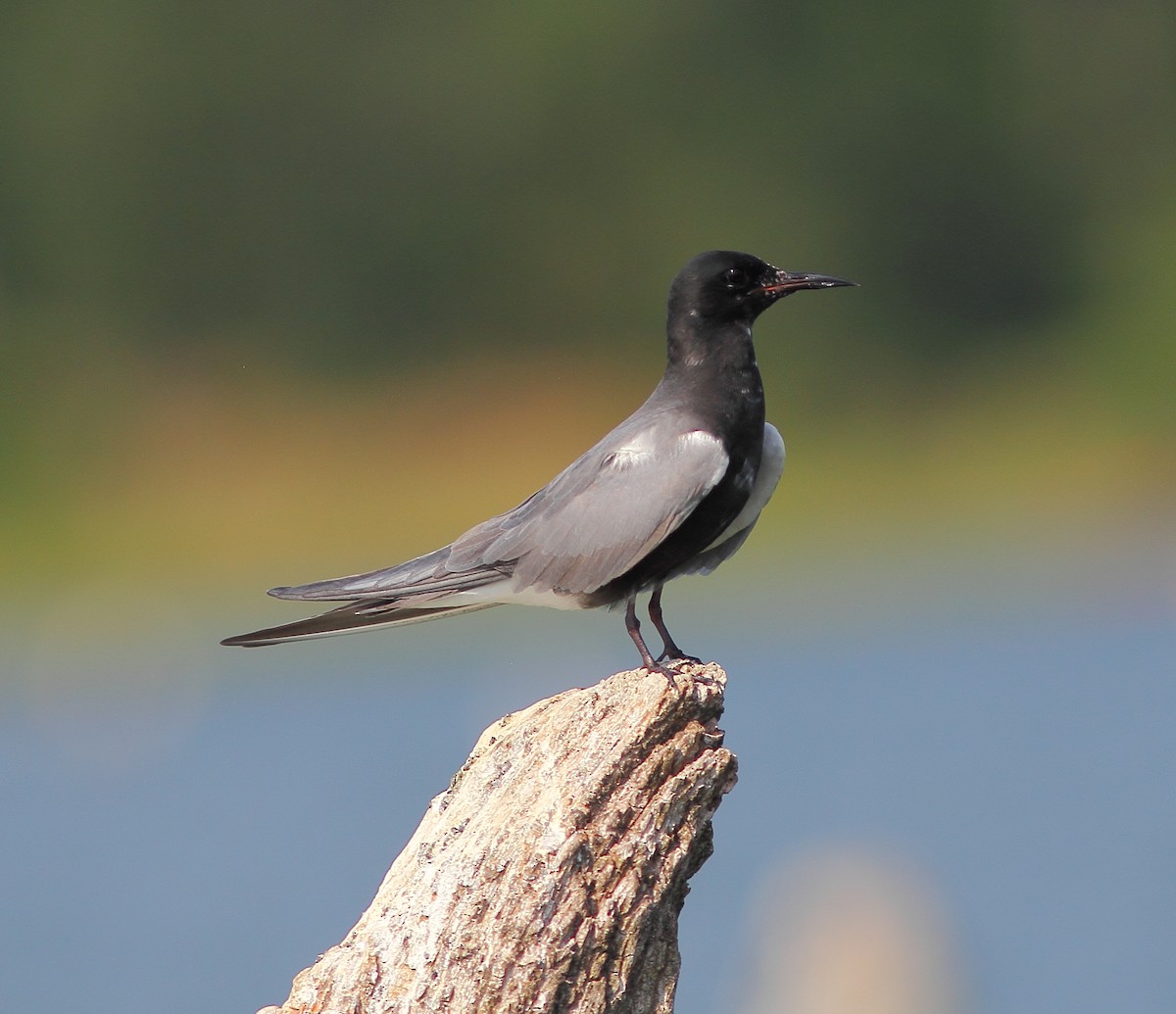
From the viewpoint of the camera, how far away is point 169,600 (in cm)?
1580

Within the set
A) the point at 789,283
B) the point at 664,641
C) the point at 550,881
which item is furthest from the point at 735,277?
the point at 550,881

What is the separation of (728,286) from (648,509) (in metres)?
0.79

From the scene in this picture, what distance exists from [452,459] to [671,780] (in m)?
11.5

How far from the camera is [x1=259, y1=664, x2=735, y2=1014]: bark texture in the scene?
376cm

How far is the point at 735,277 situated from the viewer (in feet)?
17.5

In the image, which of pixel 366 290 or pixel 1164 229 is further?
pixel 1164 229

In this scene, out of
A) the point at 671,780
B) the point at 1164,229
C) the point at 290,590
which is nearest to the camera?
the point at 671,780

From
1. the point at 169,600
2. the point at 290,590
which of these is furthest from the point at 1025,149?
the point at 290,590

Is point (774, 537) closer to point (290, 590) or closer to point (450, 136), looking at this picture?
point (450, 136)

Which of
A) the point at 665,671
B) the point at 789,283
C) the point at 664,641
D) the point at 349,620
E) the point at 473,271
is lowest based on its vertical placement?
the point at 665,671

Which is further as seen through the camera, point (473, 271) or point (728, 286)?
point (473, 271)

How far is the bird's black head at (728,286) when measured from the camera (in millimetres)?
5312

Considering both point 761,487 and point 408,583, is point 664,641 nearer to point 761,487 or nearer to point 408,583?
point 761,487

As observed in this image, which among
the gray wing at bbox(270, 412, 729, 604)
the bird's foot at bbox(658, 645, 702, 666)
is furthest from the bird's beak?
the bird's foot at bbox(658, 645, 702, 666)
